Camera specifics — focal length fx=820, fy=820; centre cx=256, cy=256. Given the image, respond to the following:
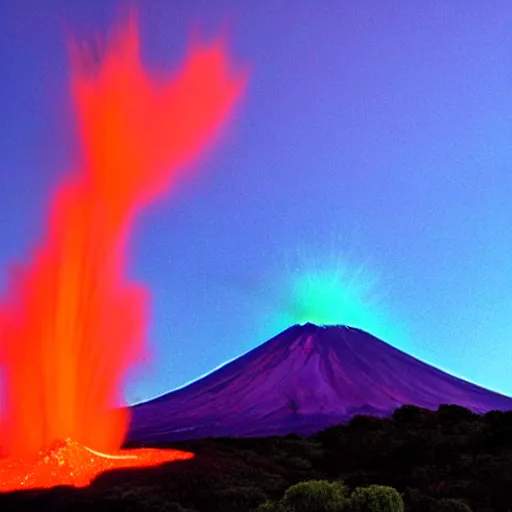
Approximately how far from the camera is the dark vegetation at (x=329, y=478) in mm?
13211

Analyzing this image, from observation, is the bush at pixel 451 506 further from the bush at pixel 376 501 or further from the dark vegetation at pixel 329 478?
the bush at pixel 376 501

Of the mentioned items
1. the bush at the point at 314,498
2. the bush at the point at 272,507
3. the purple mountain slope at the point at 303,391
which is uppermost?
the purple mountain slope at the point at 303,391

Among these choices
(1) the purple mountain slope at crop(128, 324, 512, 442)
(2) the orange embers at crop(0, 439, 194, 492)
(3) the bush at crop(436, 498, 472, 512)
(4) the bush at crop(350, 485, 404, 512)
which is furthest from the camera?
(1) the purple mountain slope at crop(128, 324, 512, 442)

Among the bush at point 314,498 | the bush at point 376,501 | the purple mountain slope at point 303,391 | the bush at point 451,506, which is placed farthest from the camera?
the purple mountain slope at point 303,391

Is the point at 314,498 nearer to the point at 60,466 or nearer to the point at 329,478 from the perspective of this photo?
the point at 329,478

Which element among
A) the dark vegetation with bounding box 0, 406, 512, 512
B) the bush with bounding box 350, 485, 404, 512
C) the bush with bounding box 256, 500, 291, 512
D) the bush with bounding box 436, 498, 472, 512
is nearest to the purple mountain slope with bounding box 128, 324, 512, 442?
the dark vegetation with bounding box 0, 406, 512, 512

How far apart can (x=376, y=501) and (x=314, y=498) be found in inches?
37.7

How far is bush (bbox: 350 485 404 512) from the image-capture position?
1197 centimetres

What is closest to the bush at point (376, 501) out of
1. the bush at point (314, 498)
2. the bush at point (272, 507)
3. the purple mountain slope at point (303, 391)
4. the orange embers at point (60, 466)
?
the bush at point (314, 498)

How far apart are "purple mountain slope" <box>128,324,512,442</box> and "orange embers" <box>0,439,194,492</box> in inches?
553

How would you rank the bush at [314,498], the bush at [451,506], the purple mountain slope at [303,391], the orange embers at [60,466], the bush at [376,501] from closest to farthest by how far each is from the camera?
the bush at [376,501]
the bush at [314,498]
the bush at [451,506]
the orange embers at [60,466]
the purple mountain slope at [303,391]

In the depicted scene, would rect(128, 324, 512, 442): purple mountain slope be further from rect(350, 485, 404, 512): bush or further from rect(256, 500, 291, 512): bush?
rect(350, 485, 404, 512): bush

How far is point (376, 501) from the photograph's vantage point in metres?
12.0

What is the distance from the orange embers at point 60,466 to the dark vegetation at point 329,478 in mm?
535
